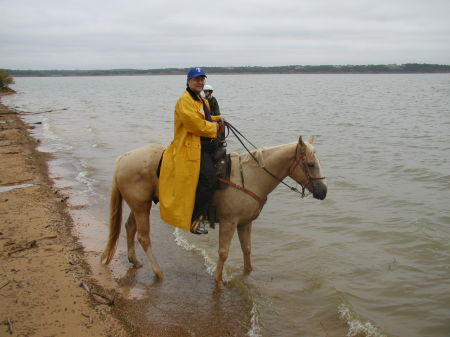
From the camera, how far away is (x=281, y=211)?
34.2ft

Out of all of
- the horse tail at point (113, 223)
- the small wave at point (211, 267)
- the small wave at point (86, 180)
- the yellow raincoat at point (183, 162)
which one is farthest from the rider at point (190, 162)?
the small wave at point (86, 180)

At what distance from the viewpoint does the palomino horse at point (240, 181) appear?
5699 millimetres

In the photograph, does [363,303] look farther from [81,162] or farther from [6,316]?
[81,162]

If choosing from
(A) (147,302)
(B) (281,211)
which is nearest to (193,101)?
(A) (147,302)

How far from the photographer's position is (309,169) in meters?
5.66

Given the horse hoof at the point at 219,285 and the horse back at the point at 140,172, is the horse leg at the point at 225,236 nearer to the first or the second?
the horse hoof at the point at 219,285

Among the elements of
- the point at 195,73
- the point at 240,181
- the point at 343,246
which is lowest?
the point at 343,246

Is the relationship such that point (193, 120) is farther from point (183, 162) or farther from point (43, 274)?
point (43, 274)

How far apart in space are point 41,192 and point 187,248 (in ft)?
14.6

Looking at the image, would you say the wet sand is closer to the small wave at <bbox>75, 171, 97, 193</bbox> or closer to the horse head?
the horse head

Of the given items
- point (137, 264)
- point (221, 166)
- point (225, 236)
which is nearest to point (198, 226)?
point (225, 236)

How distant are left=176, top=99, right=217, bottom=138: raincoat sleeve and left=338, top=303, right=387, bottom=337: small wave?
309cm

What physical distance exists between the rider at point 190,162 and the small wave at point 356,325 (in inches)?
89.6

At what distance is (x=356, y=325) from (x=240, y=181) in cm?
247
